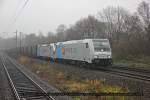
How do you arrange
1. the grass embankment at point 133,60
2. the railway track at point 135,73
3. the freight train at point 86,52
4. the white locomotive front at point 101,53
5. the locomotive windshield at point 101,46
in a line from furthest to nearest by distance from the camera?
1. the grass embankment at point 133,60
2. the locomotive windshield at point 101,46
3. the freight train at point 86,52
4. the white locomotive front at point 101,53
5. the railway track at point 135,73

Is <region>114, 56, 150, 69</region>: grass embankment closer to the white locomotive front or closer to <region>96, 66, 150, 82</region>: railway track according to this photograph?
<region>96, 66, 150, 82</region>: railway track

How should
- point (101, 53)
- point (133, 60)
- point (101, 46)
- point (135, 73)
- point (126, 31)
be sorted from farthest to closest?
point (126, 31), point (133, 60), point (101, 46), point (101, 53), point (135, 73)

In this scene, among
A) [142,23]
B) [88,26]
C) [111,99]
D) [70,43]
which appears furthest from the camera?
[88,26]

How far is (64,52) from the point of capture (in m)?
34.5

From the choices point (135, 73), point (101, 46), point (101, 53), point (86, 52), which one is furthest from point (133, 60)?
point (135, 73)

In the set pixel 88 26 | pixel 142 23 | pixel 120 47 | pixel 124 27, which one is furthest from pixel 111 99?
pixel 88 26

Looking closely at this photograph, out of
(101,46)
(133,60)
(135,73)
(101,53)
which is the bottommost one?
(135,73)

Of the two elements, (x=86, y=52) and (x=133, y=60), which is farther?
(x=133, y=60)

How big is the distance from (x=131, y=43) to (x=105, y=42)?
13.8 m

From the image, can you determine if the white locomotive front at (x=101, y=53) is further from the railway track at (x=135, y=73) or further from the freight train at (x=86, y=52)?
the railway track at (x=135, y=73)

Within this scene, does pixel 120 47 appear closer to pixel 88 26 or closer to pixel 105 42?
pixel 105 42

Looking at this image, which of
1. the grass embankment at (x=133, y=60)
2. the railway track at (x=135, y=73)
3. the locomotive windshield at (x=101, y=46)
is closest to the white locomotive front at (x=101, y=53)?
the locomotive windshield at (x=101, y=46)

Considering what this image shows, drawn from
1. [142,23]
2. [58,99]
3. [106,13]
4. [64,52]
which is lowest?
[58,99]

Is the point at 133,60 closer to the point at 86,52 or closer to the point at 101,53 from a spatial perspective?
the point at 86,52
